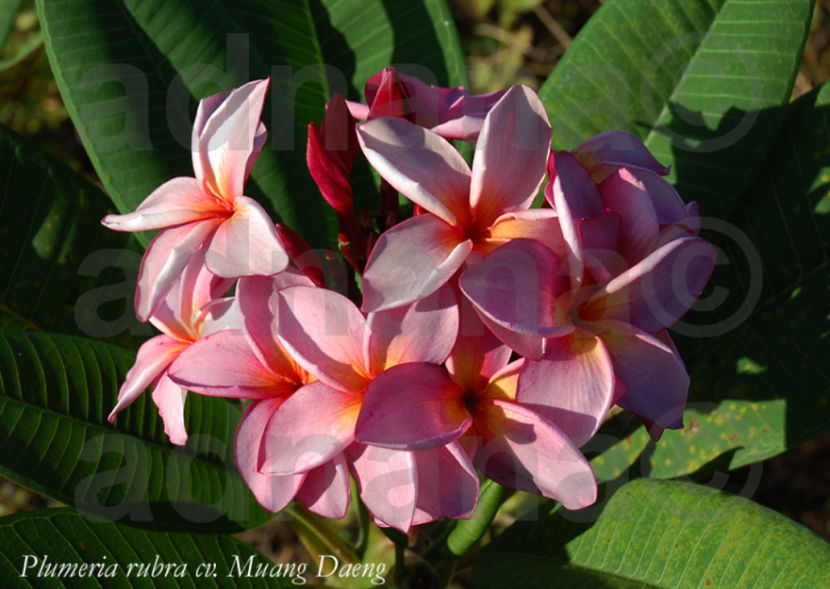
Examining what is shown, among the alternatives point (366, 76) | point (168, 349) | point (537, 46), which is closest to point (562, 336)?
point (168, 349)

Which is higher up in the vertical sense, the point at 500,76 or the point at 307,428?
the point at 307,428

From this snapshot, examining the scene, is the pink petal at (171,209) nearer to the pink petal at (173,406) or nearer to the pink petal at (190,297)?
the pink petal at (190,297)

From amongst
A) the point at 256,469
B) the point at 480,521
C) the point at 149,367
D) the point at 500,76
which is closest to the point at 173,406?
the point at 149,367

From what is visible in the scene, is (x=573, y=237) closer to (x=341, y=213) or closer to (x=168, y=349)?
(x=341, y=213)

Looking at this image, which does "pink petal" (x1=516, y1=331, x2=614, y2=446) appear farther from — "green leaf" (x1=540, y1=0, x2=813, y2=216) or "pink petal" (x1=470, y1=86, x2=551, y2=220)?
"green leaf" (x1=540, y1=0, x2=813, y2=216)

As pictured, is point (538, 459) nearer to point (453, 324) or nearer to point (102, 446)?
point (453, 324)

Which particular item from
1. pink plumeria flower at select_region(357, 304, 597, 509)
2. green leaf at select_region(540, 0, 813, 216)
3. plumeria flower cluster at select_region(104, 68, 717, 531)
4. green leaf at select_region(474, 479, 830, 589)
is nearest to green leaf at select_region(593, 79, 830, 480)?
green leaf at select_region(540, 0, 813, 216)
